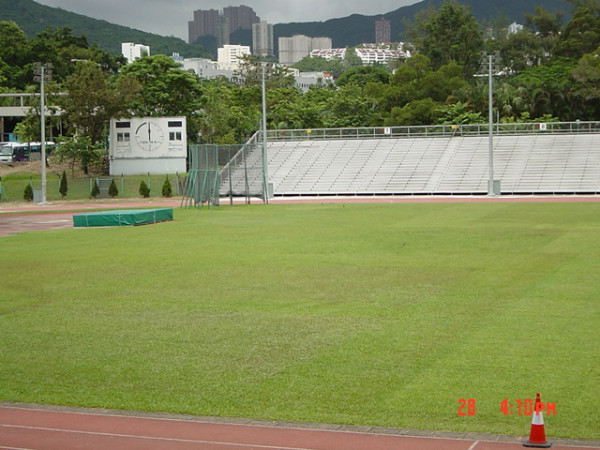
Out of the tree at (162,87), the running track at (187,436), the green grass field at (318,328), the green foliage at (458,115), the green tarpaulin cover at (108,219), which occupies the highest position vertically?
the tree at (162,87)

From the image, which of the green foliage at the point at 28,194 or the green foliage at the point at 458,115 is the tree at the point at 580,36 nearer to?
the green foliage at the point at 458,115

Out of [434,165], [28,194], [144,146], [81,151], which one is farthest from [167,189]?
[434,165]

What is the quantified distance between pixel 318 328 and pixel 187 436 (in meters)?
5.91

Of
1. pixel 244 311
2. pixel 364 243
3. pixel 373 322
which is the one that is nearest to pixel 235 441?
pixel 373 322

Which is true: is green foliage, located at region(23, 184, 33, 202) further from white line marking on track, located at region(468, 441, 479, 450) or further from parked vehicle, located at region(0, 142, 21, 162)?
white line marking on track, located at region(468, 441, 479, 450)

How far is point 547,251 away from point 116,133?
51419mm

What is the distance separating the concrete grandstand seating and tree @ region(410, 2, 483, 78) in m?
51.2

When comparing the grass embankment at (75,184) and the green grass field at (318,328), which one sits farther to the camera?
the grass embankment at (75,184)

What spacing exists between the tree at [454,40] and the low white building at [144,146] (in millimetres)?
58253

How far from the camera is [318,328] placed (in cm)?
1530

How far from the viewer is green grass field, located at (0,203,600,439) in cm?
1088

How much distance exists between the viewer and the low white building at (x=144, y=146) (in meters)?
70.3

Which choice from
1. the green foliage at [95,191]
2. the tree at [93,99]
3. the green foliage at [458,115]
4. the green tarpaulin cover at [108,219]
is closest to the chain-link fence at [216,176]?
the green foliage at [95,191]

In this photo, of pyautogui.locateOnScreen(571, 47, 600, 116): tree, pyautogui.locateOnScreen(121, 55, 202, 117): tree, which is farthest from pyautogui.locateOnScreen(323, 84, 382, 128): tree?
pyautogui.locateOnScreen(571, 47, 600, 116): tree
